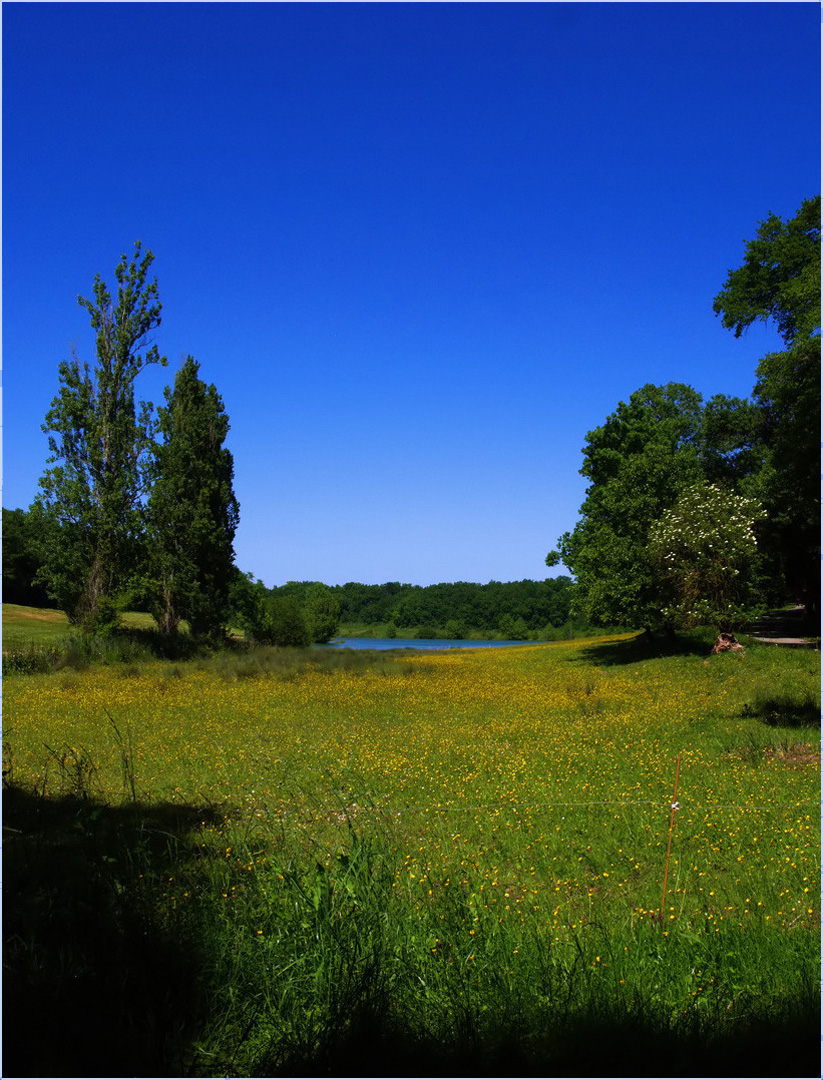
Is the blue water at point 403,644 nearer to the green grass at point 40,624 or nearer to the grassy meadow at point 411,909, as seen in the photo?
the green grass at point 40,624

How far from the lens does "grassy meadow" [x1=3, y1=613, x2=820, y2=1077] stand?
3.32 meters

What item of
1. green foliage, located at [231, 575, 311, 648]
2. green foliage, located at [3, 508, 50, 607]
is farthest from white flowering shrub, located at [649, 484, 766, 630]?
green foliage, located at [231, 575, 311, 648]

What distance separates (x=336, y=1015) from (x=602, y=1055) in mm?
1335

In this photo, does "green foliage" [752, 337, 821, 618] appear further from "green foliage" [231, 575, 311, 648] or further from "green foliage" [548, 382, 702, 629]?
"green foliage" [231, 575, 311, 648]

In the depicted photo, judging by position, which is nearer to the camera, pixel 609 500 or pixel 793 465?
pixel 793 465

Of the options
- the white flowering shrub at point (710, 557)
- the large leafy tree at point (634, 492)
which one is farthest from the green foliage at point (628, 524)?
the white flowering shrub at point (710, 557)

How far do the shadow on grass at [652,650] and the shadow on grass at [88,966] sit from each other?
91.1 feet

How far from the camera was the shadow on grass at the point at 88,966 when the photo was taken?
311 centimetres

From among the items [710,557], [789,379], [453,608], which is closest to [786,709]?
[789,379]

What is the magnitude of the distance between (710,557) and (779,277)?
11067 mm

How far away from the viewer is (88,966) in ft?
12.0

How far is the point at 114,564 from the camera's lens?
2664 centimetres

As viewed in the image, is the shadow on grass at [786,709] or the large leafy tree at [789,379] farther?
the large leafy tree at [789,379]

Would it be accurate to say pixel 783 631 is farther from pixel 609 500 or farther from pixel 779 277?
pixel 779 277
